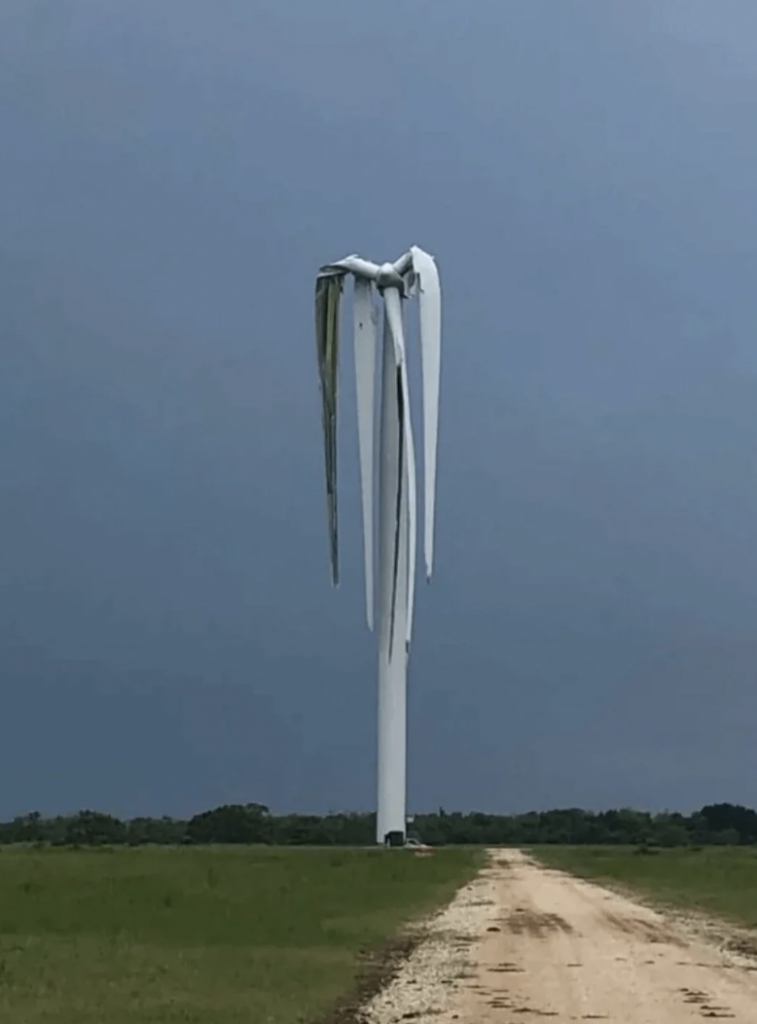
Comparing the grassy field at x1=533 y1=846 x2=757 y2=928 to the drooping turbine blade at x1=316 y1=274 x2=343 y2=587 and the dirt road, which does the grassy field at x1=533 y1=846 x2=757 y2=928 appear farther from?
the drooping turbine blade at x1=316 y1=274 x2=343 y2=587

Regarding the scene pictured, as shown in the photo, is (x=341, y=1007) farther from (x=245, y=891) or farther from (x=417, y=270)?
(x=417, y=270)

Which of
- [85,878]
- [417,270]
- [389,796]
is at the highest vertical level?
[417,270]

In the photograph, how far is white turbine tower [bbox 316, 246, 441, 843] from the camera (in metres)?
81.1

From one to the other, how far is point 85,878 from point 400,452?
1216 inches

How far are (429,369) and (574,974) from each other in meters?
54.8

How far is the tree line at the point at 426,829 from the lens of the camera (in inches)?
6176

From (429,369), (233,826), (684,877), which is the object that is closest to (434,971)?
(684,877)

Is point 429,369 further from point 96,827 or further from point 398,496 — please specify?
point 96,827

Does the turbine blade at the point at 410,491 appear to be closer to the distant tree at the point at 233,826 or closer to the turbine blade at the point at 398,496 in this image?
the turbine blade at the point at 398,496

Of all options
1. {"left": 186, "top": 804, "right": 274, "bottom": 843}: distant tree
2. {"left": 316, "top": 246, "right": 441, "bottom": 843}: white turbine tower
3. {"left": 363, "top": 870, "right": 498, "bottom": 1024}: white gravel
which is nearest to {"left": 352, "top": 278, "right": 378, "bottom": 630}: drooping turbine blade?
{"left": 316, "top": 246, "right": 441, "bottom": 843}: white turbine tower

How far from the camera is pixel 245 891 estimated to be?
53312 mm

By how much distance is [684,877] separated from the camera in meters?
74.2

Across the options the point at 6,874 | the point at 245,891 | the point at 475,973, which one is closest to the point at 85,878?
the point at 6,874

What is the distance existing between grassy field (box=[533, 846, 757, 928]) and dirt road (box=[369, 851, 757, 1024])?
220 inches
